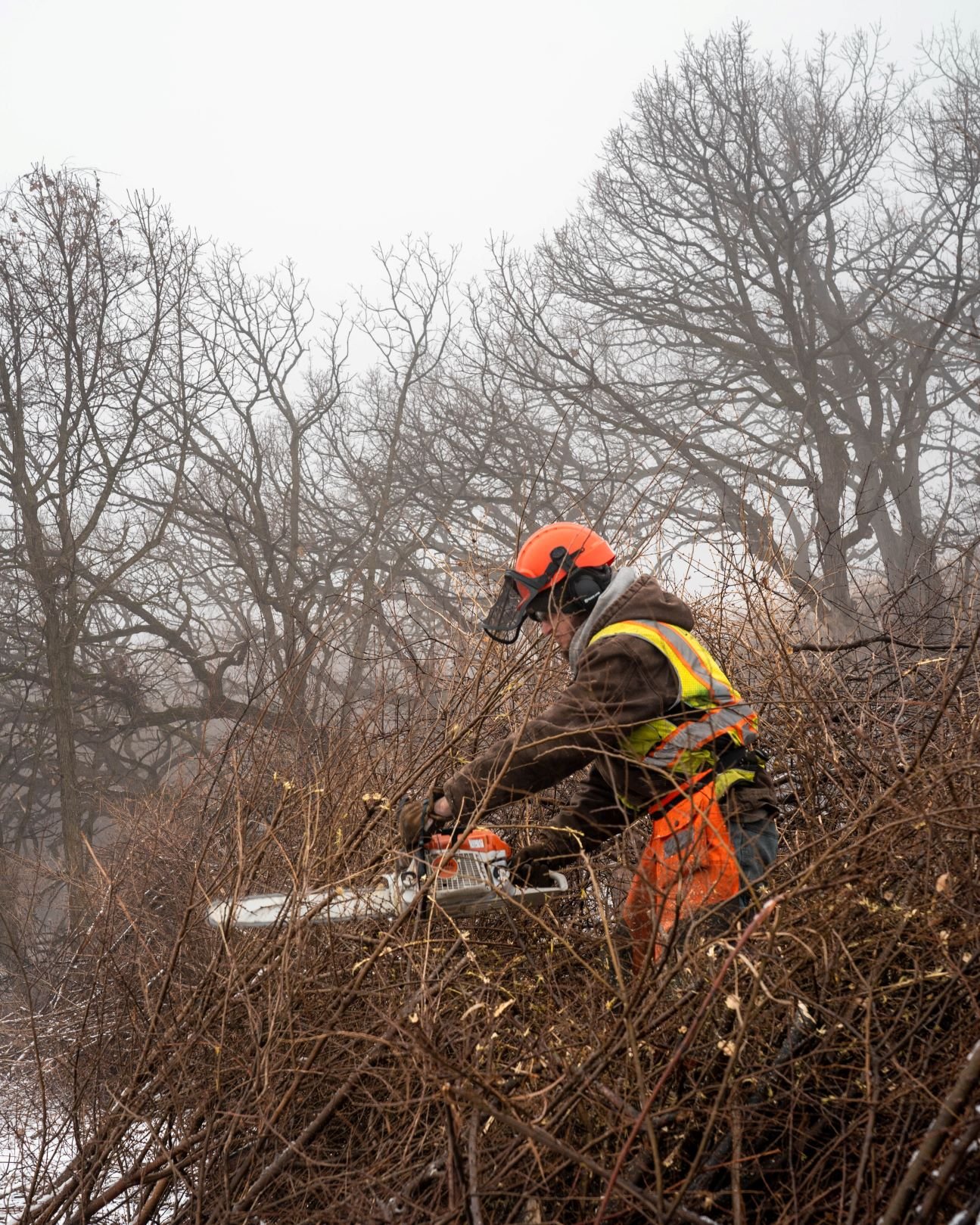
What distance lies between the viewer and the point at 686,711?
3.35 metres

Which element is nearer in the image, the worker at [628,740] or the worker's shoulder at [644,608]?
the worker at [628,740]

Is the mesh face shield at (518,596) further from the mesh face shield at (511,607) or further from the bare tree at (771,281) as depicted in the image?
the bare tree at (771,281)

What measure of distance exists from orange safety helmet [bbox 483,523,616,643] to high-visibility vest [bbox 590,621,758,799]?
0.28 m

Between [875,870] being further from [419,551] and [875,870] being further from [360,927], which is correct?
[419,551]

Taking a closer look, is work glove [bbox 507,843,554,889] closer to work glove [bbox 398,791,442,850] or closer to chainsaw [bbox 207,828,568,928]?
chainsaw [bbox 207,828,568,928]

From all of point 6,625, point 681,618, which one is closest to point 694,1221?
point 681,618

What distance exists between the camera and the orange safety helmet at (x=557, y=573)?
367 cm

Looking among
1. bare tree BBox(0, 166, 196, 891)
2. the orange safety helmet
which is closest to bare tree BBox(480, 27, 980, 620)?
bare tree BBox(0, 166, 196, 891)

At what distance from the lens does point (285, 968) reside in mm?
2678

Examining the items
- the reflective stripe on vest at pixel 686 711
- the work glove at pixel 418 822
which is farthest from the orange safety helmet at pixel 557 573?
the work glove at pixel 418 822

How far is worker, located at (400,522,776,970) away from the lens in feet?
10.5

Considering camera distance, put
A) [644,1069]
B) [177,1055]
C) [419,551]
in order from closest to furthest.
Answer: [644,1069], [177,1055], [419,551]

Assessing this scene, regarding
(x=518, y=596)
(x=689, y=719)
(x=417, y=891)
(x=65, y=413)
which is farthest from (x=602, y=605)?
(x=65, y=413)

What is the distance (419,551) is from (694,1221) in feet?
57.2
